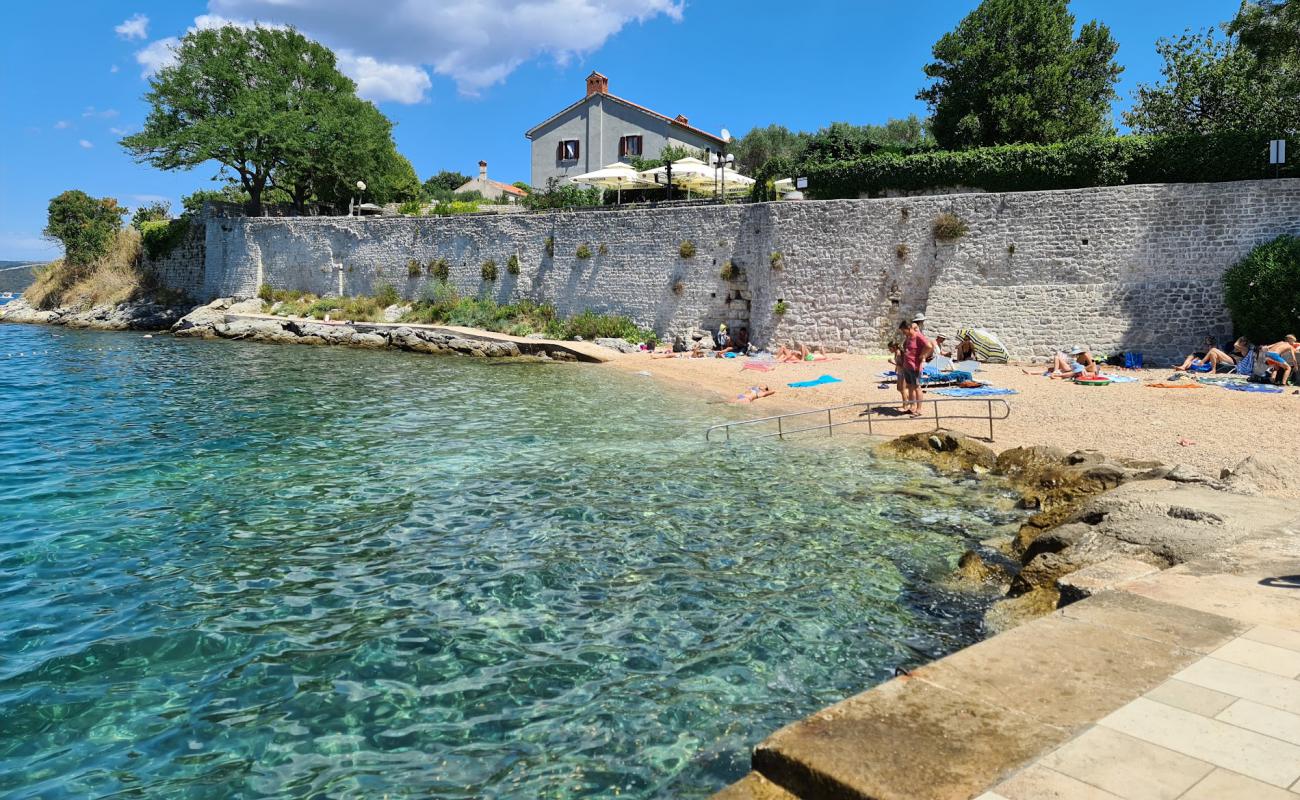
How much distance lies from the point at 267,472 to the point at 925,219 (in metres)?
16.9

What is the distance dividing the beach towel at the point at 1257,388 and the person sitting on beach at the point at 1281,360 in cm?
34

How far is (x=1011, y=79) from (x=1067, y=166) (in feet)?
28.9

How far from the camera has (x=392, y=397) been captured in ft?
53.9

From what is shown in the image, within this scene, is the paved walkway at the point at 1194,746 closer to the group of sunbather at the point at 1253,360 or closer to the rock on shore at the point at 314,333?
the group of sunbather at the point at 1253,360

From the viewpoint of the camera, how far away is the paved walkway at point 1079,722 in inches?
105

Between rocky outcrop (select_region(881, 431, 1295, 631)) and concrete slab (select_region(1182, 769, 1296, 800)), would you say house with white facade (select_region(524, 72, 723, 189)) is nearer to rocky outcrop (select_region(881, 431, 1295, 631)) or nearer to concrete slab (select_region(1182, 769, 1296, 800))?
rocky outcrop (select_region(881, 431, 1295, 631))

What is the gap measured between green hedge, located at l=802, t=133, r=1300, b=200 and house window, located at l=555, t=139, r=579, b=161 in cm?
2444

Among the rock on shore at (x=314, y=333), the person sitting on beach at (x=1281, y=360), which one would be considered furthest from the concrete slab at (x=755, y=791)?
the rock on shore at (x=314, y=333)

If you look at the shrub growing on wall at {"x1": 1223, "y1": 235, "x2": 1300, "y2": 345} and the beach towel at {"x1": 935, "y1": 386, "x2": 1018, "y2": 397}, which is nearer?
the beach towel at {"x1": 935, "y1": 386, "x2": 1018, "y2": 397}

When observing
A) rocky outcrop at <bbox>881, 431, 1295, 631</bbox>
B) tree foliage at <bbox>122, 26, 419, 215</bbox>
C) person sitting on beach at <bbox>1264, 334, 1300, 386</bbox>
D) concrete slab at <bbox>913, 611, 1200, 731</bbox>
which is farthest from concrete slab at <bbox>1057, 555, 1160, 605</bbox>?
tree foliage at <bbox>122, 26, 419, 215</bbox>

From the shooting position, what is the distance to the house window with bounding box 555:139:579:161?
4419 cm

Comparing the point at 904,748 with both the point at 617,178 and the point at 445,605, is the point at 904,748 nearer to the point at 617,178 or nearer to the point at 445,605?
the point at 445,605

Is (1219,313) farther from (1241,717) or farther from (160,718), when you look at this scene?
(160,718)

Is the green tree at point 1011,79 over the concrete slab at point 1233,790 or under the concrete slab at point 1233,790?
over
